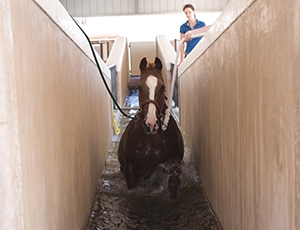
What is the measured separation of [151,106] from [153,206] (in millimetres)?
1017

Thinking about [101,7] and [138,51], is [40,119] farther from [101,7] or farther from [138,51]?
[138,51]

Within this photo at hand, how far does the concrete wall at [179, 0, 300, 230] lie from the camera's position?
1427 mm

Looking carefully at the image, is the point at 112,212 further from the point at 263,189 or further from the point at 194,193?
the point at 263,189

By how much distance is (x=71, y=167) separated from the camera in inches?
102

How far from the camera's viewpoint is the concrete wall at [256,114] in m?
1.43

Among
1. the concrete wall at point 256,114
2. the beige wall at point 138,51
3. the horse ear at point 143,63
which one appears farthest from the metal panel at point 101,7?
the concrete wall at point 256,114

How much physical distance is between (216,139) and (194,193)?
43.1 inches

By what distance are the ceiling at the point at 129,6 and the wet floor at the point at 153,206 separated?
10.3m

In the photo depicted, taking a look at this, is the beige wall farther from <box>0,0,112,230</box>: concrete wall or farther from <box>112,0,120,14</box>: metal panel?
<box>0,0,112,230</box>: concrete wall

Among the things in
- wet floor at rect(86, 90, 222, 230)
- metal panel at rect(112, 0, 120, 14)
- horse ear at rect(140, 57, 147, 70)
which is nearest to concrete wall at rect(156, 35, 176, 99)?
metal panel at rect(112, 0, 120, 14)

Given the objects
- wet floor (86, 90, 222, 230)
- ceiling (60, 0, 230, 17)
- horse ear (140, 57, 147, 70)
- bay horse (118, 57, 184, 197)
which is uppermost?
ceiling (60, 0, 230, 17)

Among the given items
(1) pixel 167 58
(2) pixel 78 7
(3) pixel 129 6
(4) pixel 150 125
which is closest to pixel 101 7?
(2) pixel 78 7

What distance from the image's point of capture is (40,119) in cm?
176

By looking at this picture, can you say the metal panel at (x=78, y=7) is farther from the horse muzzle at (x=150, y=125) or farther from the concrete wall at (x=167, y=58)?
the horse muzzle at (x=150, y=125)
